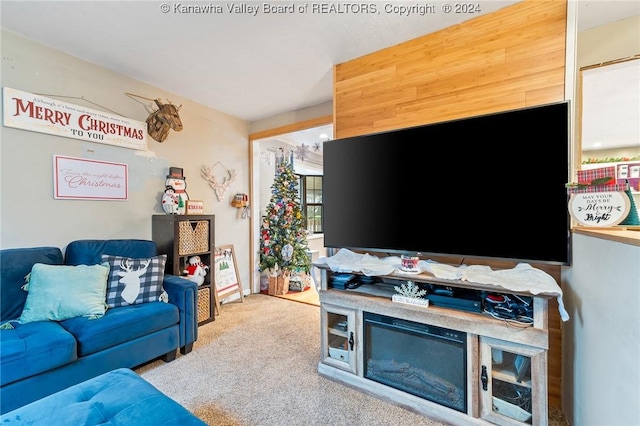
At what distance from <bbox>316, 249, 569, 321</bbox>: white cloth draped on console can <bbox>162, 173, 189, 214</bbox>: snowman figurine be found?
1.84 meters

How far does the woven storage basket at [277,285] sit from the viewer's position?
4.12 metres

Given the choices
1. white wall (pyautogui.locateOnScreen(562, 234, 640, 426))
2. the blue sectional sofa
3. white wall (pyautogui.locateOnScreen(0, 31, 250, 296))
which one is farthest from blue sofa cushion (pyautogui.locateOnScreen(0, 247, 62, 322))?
white wall (pyautogui.locateOnScreen(562, 234, 640, 426))

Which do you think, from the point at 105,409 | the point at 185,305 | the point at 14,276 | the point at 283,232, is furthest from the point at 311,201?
the point at 105,409

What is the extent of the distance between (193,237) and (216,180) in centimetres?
98

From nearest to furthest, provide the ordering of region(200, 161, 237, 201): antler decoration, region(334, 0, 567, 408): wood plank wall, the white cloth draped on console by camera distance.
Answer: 1. the white cloth draped on console
2. region(334, 0, 567, 408): wood plank wall
3. region(200, 161, 237, 201): antler decoration

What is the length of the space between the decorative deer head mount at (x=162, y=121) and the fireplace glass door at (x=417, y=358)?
2.75 meters

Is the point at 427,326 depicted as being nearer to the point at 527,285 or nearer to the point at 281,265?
the point at 527,285

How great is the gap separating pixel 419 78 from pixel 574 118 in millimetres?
1037

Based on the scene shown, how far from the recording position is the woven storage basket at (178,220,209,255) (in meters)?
2.84

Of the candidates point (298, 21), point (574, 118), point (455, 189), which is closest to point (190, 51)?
point (298, 21)

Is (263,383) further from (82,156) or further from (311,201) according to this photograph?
(311,201)

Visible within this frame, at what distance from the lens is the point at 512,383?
145 cm

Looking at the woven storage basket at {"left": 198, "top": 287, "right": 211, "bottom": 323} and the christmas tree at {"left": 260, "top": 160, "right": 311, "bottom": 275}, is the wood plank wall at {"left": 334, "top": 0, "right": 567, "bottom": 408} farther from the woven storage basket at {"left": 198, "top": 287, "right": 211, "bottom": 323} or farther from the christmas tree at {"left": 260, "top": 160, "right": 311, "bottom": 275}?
the woven storage basket at {"left": 198, "top": 287, "right": 211, "bottom": 323}

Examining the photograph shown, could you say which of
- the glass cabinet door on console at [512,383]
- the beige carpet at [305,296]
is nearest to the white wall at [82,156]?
the beige carpet at [305,296]
